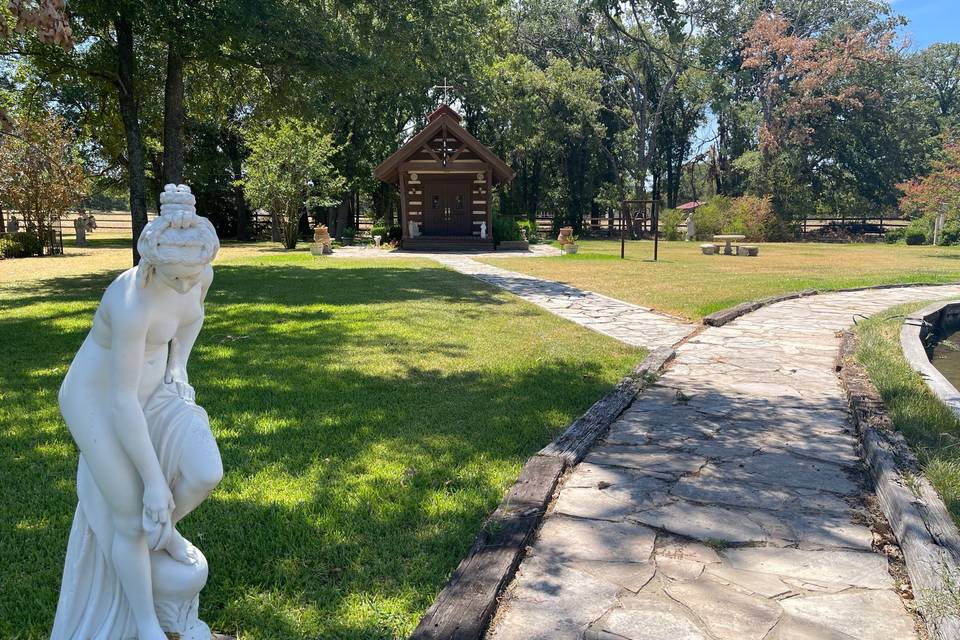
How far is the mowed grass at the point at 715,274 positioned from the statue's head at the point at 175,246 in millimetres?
9538

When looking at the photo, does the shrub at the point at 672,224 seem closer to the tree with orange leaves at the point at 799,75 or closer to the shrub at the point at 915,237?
the tree with orange leaves at the point at 799,75

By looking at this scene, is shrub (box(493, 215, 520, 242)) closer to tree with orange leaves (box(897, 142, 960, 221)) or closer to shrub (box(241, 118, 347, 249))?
shrub (box(241, 118, 347, 249))

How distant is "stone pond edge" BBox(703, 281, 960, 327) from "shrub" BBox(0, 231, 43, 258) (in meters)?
22.9

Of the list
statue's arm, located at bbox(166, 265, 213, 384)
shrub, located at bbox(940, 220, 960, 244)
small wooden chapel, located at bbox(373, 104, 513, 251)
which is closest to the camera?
statue's arm, located at bbox(166, 265, 213, 384)

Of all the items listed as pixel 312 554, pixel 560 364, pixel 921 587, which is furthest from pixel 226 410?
pixel 921 587

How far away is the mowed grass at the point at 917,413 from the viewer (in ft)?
12.8

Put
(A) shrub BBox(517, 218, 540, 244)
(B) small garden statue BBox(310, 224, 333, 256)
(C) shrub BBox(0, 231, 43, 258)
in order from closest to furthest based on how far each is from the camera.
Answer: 1. (C) shrub BBox(0, 231, 43, 258)
2. (B) small garden statue BBox(310, 224, 333, 256)
3. (A) shrub BBox(517, 218, 540, 244)

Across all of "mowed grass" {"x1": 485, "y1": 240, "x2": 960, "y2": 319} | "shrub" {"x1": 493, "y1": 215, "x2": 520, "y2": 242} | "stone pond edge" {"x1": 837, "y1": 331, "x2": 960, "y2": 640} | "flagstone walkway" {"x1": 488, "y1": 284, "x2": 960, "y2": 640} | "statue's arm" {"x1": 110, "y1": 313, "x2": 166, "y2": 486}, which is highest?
"shrub" {"x1": 493, "y1": 215, "x2": 520, "y2": 242}

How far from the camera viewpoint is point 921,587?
9.30ft

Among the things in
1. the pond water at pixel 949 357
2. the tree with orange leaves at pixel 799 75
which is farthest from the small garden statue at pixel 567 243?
the tree with orange leaves at pixel 799 75

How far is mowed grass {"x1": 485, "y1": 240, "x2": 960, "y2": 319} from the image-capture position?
1273cm

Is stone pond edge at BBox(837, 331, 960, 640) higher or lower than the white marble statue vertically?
lower

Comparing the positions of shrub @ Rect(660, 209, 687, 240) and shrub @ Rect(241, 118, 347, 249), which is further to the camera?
shrub @ Rect(660, 209, 687, 240)

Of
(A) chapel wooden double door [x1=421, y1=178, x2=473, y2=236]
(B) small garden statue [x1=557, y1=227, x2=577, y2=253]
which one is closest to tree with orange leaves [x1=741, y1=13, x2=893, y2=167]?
(B) small garden statue [x1=557, y1=227, x2=577, y2=253]
